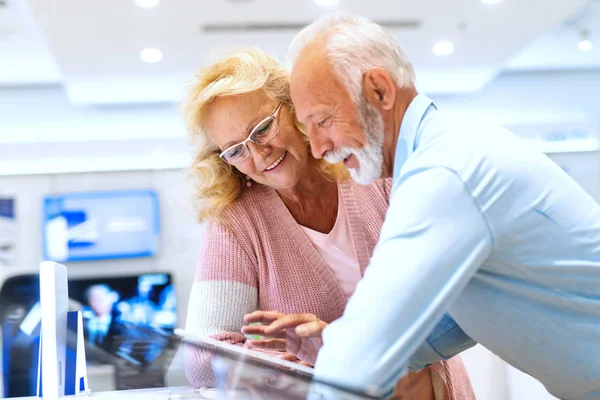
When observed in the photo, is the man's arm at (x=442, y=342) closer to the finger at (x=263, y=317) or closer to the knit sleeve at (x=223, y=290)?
the finger at (x=263, y=317)

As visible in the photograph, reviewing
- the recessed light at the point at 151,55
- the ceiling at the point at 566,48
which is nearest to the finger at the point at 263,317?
the recessed light at the point at 151,55

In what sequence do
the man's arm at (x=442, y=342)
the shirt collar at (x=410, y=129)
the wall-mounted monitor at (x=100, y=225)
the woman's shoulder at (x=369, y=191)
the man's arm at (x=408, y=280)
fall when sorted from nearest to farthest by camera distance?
the man's arm at (x=408, y=280) → the shirt collar at (x=410, y=129) → the man's arm at (x=442, y=342) → the woman's shoulder at (x=369, y=191) → the wall-mounted monitor at (x=100, y=225)

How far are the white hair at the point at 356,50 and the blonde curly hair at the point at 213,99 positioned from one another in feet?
1.65

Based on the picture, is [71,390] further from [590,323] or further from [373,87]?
[590,323]

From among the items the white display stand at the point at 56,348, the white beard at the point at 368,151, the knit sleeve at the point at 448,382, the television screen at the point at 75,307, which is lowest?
the television screen at the point at 75,307

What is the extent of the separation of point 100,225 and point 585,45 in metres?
5.56

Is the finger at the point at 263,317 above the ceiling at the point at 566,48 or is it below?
below

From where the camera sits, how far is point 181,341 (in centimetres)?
108

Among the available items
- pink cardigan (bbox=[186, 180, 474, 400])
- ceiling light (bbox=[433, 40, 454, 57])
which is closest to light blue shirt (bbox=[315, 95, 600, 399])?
pink cardigan (bbox=[186, 180, 474, 400])

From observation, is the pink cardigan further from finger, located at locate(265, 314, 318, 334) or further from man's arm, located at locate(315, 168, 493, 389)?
man's arm, located at locate(315, 168, 493, 389)

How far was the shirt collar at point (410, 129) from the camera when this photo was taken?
1275 mm

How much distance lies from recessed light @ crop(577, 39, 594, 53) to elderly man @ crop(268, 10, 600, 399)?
715 centimetres

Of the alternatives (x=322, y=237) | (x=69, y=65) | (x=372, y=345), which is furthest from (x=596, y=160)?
(x=69, y=65)

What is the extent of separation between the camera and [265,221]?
1.93 m
